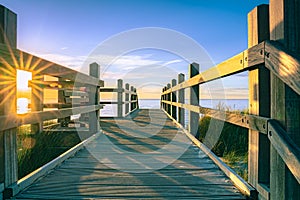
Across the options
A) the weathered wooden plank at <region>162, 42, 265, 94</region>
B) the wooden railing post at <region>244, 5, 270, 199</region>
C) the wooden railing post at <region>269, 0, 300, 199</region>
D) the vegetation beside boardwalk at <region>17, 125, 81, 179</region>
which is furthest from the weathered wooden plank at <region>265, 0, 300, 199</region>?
the vegetation beside boardwalk at <region>17, 125, 81, 179</region>

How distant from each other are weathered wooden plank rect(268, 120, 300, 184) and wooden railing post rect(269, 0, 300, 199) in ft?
0.13

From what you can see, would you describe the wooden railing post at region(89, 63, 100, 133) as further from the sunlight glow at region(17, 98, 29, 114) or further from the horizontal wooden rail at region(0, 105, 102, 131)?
the horizontal wooden rail at region(0, 105, 102, 131)

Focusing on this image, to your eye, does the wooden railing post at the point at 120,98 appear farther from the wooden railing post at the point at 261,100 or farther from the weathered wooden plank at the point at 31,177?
the wooden railing post at the point at 261,100

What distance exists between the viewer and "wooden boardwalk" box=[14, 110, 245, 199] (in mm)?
2045

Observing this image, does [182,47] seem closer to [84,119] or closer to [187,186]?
[84,119]

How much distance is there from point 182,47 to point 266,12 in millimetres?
4956

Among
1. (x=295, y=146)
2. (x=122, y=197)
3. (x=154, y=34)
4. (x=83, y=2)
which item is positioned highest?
(x=83, y=2)

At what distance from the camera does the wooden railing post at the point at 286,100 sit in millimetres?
1472

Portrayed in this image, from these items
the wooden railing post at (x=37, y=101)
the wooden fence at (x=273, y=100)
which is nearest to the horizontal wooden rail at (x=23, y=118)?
the wooden fence at (x=273, y=100)

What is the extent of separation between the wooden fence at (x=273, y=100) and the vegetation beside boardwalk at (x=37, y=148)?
2.11m

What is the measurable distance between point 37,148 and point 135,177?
181cm

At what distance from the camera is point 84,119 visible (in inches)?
254

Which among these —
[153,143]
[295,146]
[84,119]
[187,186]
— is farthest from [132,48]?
[295,146]

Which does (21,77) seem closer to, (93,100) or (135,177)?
(135,177)
